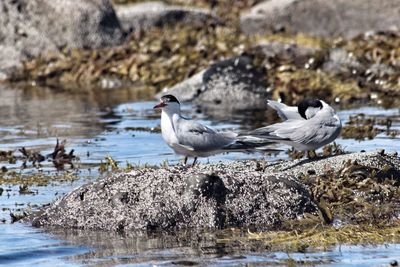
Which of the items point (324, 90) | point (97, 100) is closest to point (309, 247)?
point (324, 90)

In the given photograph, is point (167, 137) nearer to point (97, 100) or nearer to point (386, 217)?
point (386, 217)

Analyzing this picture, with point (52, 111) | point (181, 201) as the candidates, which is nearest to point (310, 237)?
point (181, 201)

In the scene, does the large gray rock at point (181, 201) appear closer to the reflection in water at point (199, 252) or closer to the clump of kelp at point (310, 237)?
the reflection in water at point (199, 252)

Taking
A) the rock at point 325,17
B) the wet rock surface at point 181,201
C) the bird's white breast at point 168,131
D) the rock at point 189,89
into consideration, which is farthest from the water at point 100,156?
the rock at point 325,17

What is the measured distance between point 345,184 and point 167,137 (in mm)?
2061

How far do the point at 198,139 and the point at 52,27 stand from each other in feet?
53.2

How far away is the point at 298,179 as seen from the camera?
11266 mm

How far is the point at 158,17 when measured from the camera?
2852 centimetres

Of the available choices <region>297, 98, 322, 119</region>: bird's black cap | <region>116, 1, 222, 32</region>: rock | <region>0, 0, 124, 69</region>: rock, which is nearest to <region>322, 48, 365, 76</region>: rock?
<region>116, 1, 222, 32</region>: rock

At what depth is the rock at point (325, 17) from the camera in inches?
1049

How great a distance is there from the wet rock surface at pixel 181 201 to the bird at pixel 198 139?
139 centimetres

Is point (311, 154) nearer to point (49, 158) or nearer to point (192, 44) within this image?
point (49, 158)

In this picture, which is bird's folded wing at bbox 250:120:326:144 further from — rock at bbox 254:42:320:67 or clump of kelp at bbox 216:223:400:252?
rock at bbox 254:42:320:67

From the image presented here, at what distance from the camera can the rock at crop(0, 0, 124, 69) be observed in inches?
1066
